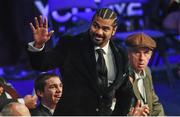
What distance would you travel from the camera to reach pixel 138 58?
2145 mm

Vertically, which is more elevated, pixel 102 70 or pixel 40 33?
pixel 40 33

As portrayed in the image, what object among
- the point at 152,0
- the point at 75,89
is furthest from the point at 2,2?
the point at 75,89

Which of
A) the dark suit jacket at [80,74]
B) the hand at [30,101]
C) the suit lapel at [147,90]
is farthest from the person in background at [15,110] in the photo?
the suit lapel at [147,90]

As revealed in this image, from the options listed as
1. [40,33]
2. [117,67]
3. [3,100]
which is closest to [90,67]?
[117,67]

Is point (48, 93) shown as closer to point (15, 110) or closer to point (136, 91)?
point (15, 110)

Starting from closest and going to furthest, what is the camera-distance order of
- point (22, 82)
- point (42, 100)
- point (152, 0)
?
point (42, 100)
point (22, 82)
point (152, 0)

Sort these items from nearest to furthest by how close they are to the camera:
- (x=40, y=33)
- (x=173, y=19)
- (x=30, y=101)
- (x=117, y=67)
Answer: (x=40, y=33)
(x=117, y=67)
(x=30, y=101)
(x=173, y=19)

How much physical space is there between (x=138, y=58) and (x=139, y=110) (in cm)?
28

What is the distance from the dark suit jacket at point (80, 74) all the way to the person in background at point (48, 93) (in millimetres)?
221

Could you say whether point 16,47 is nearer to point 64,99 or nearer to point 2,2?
point 2,2

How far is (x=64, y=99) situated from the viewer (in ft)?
6.27

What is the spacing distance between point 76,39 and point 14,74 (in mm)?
3055

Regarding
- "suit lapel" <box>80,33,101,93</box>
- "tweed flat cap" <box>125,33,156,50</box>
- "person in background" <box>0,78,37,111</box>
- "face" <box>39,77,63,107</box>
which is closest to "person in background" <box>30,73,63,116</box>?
"face" <box>39,77,63,107</box>

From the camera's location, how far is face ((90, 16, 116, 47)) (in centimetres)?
188
